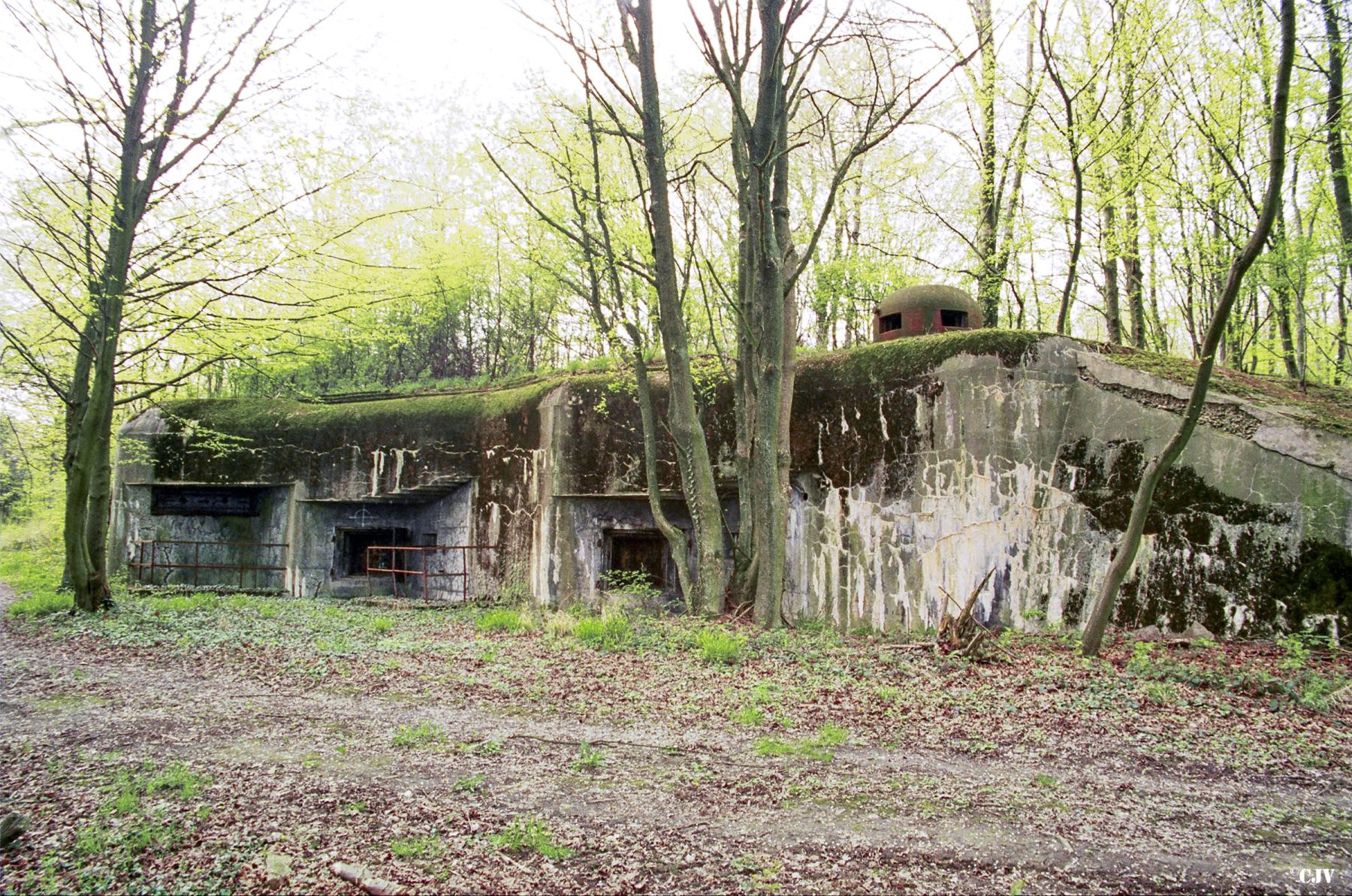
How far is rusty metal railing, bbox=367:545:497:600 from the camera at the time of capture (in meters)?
11.9

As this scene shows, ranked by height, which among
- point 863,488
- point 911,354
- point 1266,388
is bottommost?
point 863,488

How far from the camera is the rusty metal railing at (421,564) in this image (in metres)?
11.9

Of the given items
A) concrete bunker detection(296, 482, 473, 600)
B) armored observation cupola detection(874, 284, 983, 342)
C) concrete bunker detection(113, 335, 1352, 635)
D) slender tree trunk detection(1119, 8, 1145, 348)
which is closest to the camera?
concrete bunker detection(113, 335, 1352, 635)

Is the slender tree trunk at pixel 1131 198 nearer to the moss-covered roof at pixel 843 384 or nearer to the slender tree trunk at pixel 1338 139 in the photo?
the slender tree trunk at pixel 1338 139

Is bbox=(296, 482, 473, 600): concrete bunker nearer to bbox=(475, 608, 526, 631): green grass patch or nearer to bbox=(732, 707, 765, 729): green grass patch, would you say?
bbox=(475, 608, 526, 631): green grass patch

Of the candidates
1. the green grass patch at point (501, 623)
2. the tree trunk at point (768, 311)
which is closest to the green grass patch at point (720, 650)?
the tree trunk at point (768, 311)

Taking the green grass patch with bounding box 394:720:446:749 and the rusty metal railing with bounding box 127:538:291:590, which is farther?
the rusty metal railing with bounding box 127:538:291:590

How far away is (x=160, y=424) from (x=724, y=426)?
10051 mm

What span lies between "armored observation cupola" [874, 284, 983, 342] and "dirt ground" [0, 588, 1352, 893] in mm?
4985

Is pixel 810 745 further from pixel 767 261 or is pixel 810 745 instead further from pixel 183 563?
pixel 183 563

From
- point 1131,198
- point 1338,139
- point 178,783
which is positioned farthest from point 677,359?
point 1338,139

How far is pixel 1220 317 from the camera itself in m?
5.12

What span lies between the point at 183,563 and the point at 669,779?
13.3 meters

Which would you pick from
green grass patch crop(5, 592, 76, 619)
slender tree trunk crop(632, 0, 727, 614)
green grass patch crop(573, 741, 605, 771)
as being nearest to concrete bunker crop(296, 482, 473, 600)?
green grass patch crop(5, 592, 76, 619)
